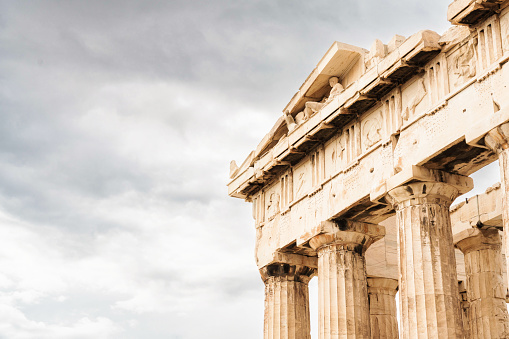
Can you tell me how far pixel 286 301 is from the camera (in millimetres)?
24203

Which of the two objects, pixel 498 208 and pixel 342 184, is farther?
pixel 498 208

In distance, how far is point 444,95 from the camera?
1717 centimetres

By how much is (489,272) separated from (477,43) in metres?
10.7

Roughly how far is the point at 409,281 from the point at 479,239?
331 inches

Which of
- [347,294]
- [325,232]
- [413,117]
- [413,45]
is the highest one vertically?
[413,45]

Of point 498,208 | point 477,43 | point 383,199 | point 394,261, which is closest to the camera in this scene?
point 477,43

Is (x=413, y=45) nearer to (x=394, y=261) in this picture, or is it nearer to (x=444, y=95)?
(x=444, y=95)

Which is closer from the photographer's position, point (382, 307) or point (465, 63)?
point (465, 63)

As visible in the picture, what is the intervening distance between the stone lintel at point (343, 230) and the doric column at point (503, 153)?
6.60m

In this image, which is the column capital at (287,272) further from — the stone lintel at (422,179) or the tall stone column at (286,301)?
the stone lintel at (422,179)

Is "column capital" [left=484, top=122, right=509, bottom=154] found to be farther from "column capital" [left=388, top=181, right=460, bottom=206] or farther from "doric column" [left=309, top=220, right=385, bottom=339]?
"doric column" [left=309, top=220, right=385, bottom=339]

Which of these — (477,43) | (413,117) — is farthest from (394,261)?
(477,43)

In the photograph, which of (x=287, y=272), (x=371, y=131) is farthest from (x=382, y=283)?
(x=371, y=131)

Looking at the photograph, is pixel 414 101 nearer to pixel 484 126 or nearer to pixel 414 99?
pixel 414 99
